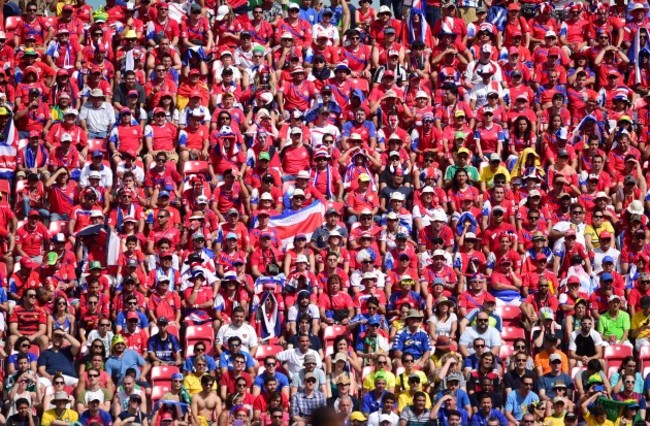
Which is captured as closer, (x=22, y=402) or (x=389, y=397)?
(x=22, y=402)

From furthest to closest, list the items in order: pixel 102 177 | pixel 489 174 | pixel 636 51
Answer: pixel 636 51 < pixel 489 174 < pixel 102 177

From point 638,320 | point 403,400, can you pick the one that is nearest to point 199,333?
point 403,400

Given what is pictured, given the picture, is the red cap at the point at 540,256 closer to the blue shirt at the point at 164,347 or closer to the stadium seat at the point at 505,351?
the stadium seat at the point at 505,351

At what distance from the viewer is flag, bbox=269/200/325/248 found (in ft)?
79.4

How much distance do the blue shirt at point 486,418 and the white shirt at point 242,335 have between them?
305 cm

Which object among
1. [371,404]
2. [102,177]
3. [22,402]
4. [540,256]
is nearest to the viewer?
[22,402]

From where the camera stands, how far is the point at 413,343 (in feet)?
73.4

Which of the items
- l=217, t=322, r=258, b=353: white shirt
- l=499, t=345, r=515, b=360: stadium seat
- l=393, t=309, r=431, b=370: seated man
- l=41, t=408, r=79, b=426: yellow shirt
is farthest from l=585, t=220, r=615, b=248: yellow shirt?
l=41, t=408, r=79, b=426: yellow shirt

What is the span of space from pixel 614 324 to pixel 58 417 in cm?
758

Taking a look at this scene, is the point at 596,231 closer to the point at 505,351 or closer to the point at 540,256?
the point at 540,256

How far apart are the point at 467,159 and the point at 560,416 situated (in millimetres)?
5106

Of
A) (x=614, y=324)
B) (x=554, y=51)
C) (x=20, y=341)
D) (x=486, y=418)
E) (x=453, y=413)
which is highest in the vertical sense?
(x=554, y=51)

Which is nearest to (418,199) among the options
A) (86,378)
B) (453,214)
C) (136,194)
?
(453,214)

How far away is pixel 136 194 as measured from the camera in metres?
24.1
